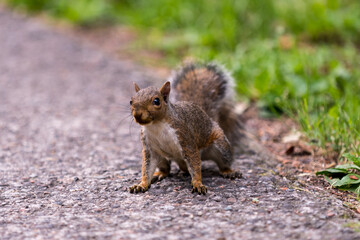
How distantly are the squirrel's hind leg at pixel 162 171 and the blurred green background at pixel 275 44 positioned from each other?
41.9 inches

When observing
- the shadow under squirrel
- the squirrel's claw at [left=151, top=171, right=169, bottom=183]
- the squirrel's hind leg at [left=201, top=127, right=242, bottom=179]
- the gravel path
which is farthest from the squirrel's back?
the squirrel's claw at [left=151, top=171, right=169, bottom=183]

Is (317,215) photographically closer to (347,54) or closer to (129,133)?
(129,133)

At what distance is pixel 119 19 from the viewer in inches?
331

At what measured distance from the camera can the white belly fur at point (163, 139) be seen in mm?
2846

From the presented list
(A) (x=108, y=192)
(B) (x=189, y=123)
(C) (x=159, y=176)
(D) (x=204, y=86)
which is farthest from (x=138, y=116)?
(D) (x=204, y=86)

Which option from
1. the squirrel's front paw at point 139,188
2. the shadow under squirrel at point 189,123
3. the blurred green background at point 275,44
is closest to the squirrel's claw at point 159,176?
the shadow under squirrel at point 189,123

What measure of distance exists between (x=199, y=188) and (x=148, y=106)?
60cm

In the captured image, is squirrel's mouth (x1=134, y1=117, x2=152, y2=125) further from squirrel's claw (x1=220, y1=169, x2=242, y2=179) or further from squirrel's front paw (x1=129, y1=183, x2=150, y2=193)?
squirrel's claw (x1=220, y1=169, x2=242, y2=179)

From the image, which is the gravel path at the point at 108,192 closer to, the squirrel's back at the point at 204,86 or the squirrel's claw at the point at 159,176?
the squirrel's claw at the point at 159,176

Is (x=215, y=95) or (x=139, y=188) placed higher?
(x=215, y=95)

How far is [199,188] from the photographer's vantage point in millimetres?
2891

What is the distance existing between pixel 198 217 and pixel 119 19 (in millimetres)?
6397

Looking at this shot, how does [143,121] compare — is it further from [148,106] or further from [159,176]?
[159,176]

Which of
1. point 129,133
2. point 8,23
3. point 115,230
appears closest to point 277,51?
point 129,133
